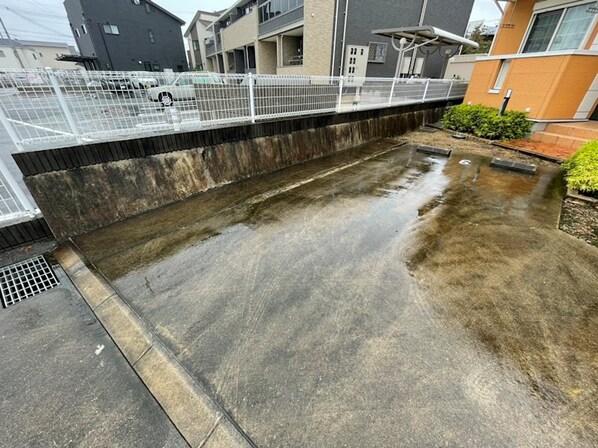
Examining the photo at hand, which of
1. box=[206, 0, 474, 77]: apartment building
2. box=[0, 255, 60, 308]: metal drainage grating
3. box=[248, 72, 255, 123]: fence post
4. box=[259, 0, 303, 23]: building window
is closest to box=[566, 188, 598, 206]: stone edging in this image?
box=[248, 72, 255, 123]: fence post

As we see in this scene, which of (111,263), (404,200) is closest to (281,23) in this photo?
(404,200)

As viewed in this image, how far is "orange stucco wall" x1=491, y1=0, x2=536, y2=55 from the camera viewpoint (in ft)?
24.7

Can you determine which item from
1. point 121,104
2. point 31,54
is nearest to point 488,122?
point 121,104

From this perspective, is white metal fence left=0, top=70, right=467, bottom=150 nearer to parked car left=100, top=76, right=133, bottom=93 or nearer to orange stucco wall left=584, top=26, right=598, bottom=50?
parked car left=100, top=76, right=133, bottom=93

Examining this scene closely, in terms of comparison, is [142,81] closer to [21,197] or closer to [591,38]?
[21,197]

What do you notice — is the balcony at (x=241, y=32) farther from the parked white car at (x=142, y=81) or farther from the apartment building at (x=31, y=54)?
the apartment building at (x=31, y=54)

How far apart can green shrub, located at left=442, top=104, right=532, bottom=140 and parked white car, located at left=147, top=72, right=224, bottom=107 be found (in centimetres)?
752

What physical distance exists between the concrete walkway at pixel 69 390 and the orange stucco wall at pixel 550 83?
958 centimetres

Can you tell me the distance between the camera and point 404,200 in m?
4.05

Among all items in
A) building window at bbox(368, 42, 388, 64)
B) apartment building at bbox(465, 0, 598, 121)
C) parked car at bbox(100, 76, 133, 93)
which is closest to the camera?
parked car at bbox(100, 76, 133, 93)

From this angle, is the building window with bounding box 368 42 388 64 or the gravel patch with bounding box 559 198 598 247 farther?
the building window with bounding box 368 42 388 64

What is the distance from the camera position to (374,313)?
2.09 meters

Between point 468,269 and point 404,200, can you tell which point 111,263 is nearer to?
point 468,269

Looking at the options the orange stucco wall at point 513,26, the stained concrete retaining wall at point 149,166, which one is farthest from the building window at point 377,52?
the stained concrete retaining wall at point 149,166
